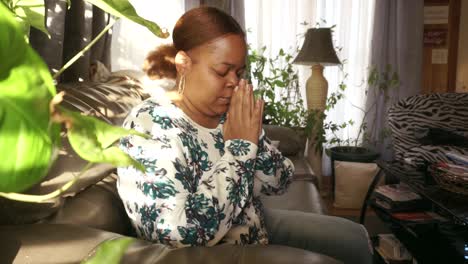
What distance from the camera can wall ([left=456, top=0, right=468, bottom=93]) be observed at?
3.99 metres

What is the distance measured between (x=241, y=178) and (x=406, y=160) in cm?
197

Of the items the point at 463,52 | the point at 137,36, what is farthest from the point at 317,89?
the point at 463,52

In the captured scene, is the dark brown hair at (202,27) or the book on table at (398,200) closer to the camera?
the dark brown hair at (202,27)

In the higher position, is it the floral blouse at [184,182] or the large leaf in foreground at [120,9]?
the large leaf in foreground at [120,9]

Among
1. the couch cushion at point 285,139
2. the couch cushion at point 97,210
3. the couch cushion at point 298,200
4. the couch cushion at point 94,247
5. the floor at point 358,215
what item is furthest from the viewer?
the floor at point 358,215

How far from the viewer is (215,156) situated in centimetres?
111

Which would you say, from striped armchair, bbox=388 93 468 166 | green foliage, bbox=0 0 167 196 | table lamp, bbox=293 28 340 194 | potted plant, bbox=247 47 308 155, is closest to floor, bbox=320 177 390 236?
table lamp, bbox=293 28 340 194

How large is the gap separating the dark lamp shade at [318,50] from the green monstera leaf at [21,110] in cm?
307

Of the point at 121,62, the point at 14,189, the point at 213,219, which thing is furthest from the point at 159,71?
the point at 121,62

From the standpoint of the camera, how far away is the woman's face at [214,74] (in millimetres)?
1084

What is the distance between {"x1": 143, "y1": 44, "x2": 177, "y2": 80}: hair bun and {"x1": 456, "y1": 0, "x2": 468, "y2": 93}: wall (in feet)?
11.7

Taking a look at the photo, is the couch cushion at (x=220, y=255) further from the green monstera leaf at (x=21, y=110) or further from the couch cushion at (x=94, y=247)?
the green monstera leaf at (x=21, y=110)

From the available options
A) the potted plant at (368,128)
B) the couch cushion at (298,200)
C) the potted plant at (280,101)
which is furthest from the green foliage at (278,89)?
the couch cushion at (298,200)

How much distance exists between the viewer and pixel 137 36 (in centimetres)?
358
